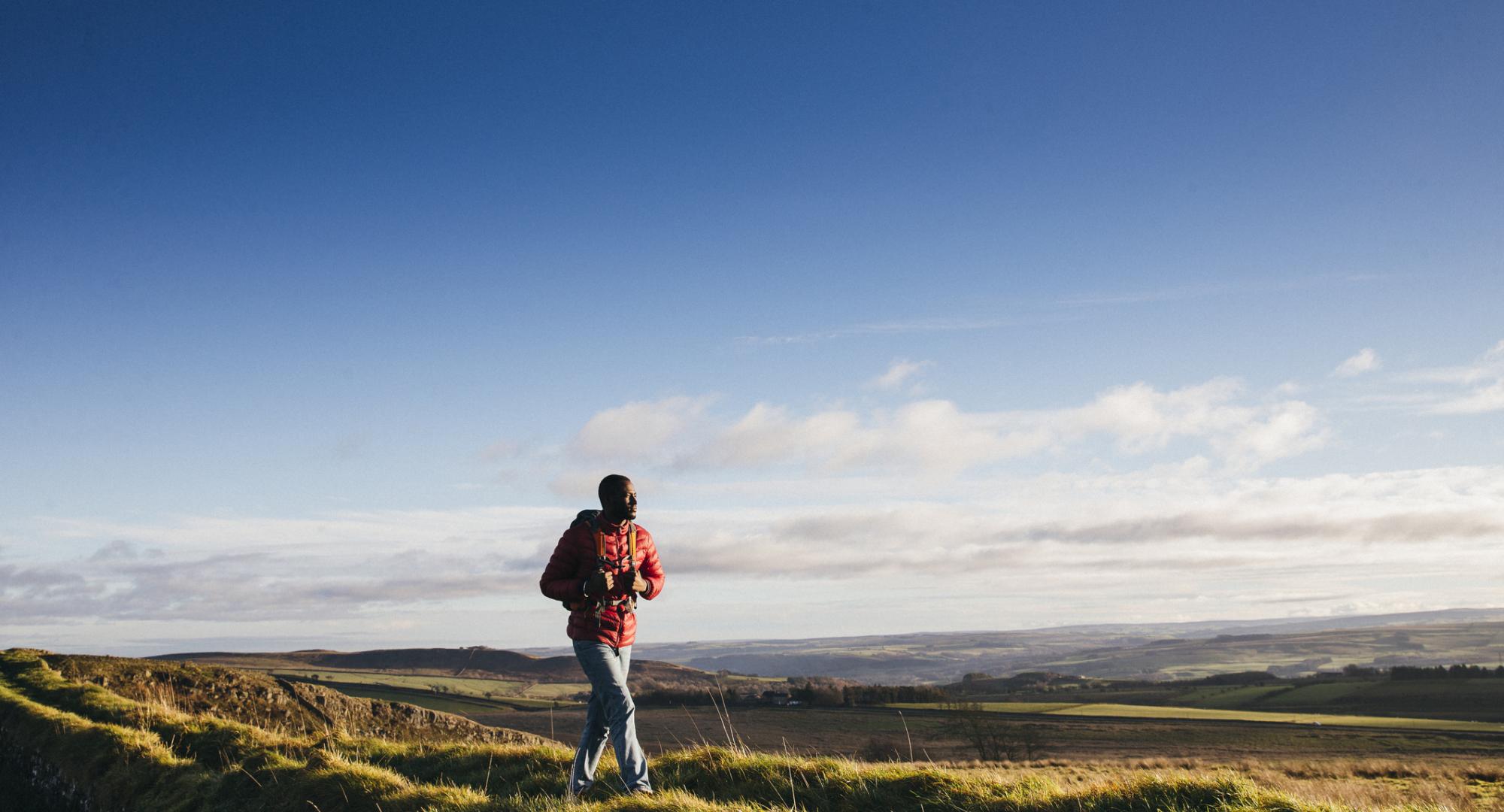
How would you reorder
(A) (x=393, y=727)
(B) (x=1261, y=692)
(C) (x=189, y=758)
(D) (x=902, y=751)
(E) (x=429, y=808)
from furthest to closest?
(B) (x=1261, y=692)
(D) (x=902, y=751)
(A) (x=393, y=727)
(C) (x=189, y=758)
(E) (x=429, y=808)

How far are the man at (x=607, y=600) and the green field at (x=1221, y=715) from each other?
9123 cm

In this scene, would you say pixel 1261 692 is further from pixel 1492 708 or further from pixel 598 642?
pixel 598 642

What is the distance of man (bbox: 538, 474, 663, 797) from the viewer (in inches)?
285

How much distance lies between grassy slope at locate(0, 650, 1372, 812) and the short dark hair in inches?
98.9

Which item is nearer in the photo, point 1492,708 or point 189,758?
point 189,758

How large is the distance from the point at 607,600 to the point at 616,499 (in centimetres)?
90

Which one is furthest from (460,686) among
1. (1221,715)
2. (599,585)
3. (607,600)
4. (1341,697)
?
(599,585)

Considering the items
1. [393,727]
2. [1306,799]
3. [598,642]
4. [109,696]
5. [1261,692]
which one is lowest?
[1261,692]

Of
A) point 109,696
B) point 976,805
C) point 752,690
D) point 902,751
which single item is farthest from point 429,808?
point 752,690

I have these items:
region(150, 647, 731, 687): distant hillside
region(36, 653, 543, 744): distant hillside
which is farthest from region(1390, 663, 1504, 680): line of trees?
region(36, 653, 543, 744): distant hillside

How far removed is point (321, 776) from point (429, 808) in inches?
96.3

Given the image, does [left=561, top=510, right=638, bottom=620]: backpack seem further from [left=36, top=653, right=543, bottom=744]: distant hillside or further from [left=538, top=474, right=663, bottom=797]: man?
[left=36, top=653, right=543, bottom=744]: distant hillside

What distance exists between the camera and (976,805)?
19.7 ft

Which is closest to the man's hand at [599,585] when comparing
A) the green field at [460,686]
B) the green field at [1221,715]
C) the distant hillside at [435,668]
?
the green field at [1221,715]
